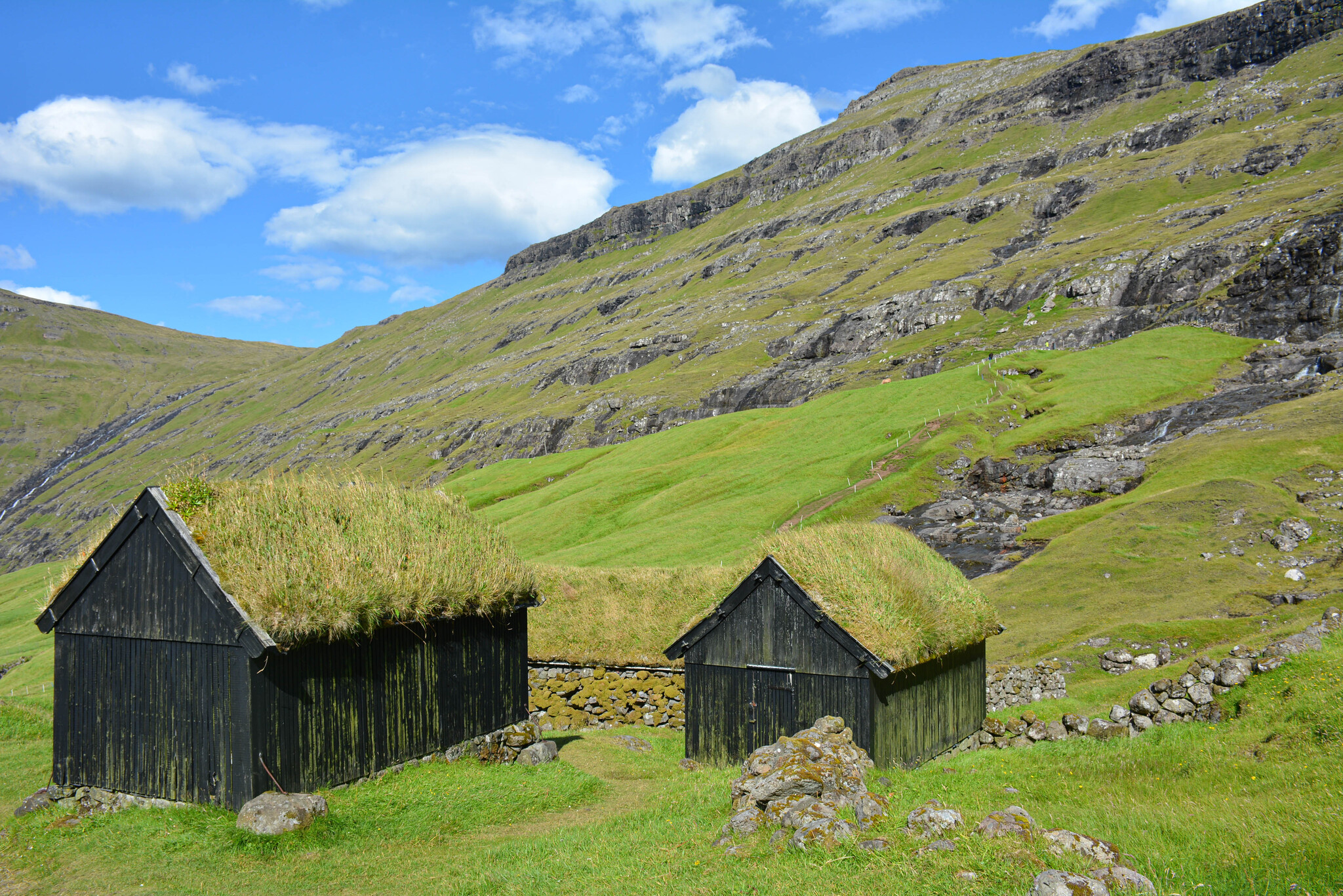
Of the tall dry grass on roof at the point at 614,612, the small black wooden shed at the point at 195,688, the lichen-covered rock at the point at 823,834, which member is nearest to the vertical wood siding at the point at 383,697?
the small black wooden shed at the point at 195,688

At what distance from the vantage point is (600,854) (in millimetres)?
15312

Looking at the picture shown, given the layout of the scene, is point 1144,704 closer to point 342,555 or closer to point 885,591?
point 885,591

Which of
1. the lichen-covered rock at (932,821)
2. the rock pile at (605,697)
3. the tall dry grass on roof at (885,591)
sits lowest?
the rock pile at (605,697)

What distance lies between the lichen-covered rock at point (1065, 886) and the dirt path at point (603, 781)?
1132cm

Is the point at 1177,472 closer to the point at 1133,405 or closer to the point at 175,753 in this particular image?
the point at 1133,405

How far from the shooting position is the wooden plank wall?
23844mm

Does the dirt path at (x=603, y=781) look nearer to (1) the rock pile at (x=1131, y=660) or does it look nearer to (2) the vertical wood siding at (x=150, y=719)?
(2) the vertical wood siding at (x=150, y=719)

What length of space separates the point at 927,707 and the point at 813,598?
580cm

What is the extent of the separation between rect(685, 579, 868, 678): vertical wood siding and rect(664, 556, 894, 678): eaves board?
14 cm

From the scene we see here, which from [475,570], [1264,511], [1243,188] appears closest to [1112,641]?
[1264,511]

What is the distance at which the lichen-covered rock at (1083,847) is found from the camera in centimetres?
1094

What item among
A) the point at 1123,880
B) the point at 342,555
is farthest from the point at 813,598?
the point at 1123,880

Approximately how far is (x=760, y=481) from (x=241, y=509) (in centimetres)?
6485

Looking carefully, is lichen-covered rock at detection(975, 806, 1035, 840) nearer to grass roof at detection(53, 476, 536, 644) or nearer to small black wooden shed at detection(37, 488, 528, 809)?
grass roof at detection(53, 476, 536, 644)
